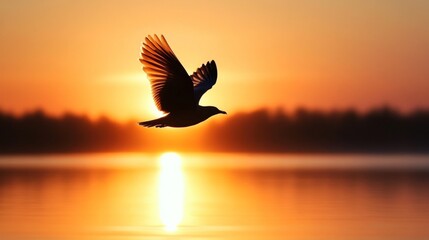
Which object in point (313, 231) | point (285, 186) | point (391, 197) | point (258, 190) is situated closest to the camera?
point (313, 231)

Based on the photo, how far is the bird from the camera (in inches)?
728

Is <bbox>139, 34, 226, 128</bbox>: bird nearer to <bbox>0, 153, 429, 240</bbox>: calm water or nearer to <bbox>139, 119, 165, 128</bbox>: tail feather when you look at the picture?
<bbox>139, 119, 165, 128</bbox>: tail feather

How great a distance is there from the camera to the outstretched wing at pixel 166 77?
18453mm

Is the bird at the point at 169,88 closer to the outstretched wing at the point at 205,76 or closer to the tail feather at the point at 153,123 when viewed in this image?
the tail feather at the point at 153,123

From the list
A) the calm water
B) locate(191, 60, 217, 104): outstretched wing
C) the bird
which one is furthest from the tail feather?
the calm water

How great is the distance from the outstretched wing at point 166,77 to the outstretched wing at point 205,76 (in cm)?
163

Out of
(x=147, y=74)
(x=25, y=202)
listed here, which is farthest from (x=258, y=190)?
(x=147, y=74)

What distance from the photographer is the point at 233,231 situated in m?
26.0

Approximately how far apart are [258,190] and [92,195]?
7.01m

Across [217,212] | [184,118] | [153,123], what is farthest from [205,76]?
[217,212]

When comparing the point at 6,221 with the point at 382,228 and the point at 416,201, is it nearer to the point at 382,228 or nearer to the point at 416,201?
the point at 382,228

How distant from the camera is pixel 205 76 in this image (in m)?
21.0

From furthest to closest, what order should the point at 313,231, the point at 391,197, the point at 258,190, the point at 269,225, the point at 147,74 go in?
the point at 258,190 → the point at 391,197 → the point at 269,225 → the point at 313,231 → the point at 147,74

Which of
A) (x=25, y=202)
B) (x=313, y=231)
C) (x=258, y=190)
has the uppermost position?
(x=258, y=190)
